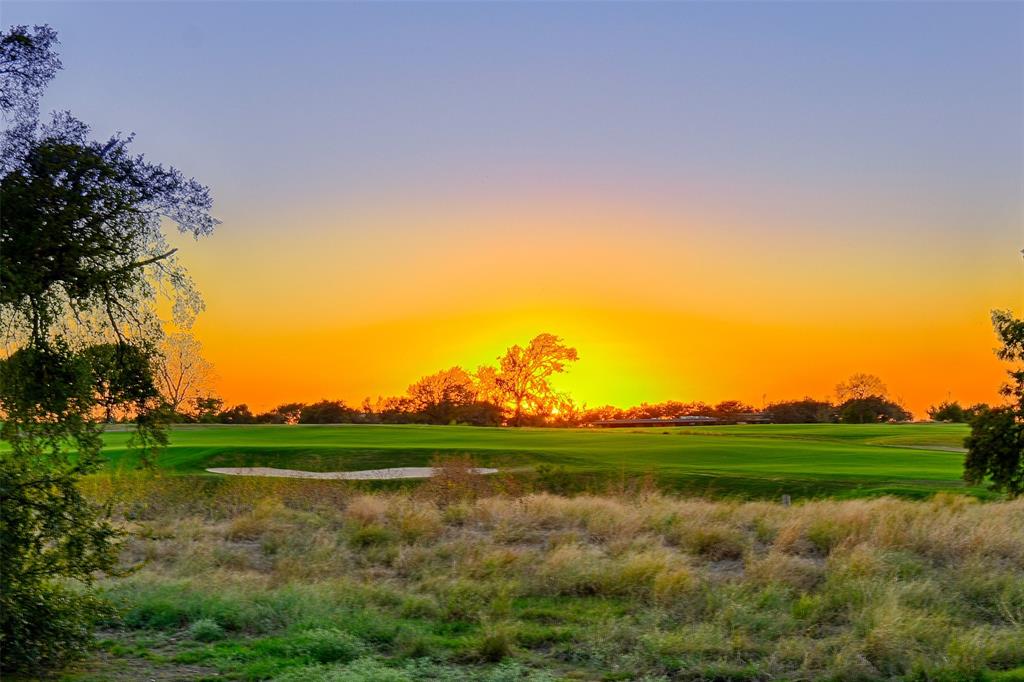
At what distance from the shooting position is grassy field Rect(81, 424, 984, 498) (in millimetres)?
26656

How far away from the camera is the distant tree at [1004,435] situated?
15.1 metres

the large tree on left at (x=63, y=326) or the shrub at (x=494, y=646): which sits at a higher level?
the large tree on left at (x=63, y=326)

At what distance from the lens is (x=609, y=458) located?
113 feet

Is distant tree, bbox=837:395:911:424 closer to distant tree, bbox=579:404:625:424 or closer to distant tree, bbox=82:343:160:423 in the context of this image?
distant tree, bbox=579:404:625:424

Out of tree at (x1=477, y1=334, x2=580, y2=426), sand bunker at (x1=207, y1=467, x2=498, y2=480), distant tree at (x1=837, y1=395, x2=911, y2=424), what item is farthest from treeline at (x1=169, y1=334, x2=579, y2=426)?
sand bunker at (x1=207, y1=467, x2=498, y2=480)

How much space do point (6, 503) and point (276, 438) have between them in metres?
35.2

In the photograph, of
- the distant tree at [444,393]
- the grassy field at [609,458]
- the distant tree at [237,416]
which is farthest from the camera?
the distant tree at [444,393]

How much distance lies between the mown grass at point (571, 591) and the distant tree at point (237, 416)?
47.3 metres

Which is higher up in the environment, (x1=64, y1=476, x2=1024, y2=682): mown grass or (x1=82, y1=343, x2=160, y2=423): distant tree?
(x1=82, y1=343, x2=160, y2=423): distant tree

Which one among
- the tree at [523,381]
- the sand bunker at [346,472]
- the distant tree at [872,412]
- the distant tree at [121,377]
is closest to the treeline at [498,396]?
the tree at [523,381]

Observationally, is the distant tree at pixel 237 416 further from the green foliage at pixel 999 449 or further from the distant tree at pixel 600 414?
the green foliage at pixel 999 449

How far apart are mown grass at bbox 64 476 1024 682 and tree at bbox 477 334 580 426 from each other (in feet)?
203

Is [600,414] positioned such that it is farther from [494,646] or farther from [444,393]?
[494,646]

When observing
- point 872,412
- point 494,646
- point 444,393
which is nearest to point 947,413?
point 872,412
